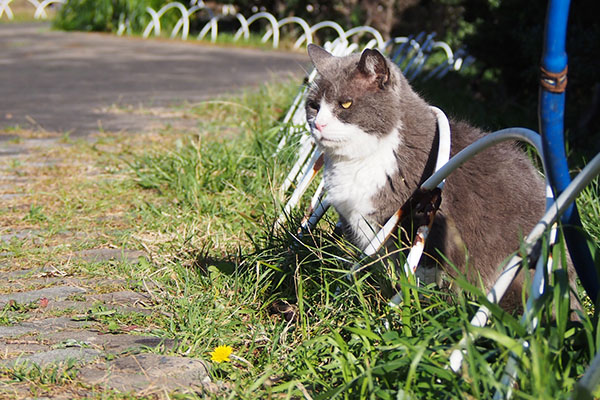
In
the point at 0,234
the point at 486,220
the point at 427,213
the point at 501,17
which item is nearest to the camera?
the point at 427,213

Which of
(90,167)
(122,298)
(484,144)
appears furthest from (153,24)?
(484,144)

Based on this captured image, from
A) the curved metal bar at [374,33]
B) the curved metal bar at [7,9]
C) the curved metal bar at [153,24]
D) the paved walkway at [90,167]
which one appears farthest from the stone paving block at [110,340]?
the curved metal bar at [7,9]

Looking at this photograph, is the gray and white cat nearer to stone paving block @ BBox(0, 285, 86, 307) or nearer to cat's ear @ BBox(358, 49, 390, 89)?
cat's ear @ BBox(358, 49, 390, 89)

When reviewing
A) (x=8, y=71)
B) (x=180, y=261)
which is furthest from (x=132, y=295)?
(x=8, y=71)

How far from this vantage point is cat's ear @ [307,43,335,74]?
9.45ft

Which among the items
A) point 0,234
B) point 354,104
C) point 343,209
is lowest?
point 0,234

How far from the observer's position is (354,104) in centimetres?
268

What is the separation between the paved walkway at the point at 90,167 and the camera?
2344 millimetres

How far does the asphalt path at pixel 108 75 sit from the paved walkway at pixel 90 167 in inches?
0.6

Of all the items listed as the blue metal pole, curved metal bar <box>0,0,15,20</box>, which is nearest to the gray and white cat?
the blue metal pole

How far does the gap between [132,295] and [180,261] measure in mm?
295

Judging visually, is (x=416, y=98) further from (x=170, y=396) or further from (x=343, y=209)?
(x=170, y=396)

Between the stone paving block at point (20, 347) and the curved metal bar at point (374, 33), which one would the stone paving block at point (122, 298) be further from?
the curved metal bar at point (374, 33)

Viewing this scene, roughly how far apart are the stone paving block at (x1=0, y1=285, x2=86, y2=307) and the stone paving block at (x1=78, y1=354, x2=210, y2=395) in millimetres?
690
